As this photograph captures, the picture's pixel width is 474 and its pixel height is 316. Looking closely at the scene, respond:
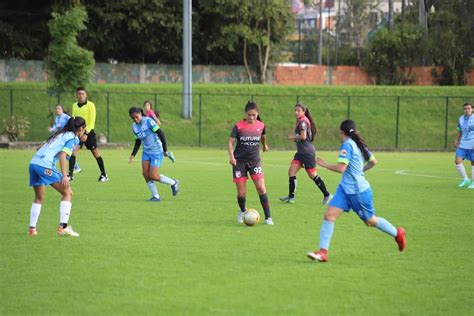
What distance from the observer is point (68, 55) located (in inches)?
1478

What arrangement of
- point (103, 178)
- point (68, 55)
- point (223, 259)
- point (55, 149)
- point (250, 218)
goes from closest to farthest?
point (223, 259) → point (55, 149) → point (250, 218) → point (103, 178) → point (68, 55)

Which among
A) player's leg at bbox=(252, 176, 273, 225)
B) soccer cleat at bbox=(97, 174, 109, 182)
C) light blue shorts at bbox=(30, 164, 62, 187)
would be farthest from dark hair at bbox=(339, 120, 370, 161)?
soccer cleat at bbox=(97, 174, 109, 182)

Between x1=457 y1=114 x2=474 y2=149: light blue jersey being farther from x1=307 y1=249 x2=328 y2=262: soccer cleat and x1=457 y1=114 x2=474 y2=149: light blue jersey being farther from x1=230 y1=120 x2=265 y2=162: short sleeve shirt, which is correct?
x1=307 y1=249 x2=328 y2=262: soccer cleat

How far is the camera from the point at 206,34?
54.3 m

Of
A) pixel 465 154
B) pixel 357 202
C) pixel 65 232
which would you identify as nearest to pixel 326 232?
pixel 357 202

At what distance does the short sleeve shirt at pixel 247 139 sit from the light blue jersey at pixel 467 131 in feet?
25.9

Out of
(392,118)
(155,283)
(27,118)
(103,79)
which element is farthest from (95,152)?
(103,79)

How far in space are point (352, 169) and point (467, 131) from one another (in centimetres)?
1059

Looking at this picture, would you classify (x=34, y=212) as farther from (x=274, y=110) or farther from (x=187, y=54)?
(x=274, y=110)

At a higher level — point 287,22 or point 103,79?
point 287,22

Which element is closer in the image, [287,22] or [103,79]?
[103,79]

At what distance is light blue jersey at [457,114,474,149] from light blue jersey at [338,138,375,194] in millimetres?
10406

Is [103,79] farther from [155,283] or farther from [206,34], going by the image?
[155,283]

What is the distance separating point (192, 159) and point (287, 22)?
92.5ft
